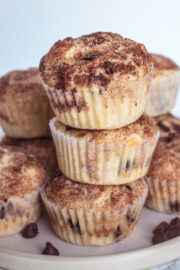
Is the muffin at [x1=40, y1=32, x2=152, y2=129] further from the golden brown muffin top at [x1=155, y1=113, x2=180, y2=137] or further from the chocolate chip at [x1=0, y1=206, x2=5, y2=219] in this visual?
the golden brown muffin top at [x1=155, y1=113, x2=180, y2=137]

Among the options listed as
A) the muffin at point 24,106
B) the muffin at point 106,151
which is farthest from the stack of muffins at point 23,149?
the muffin at point 106,151

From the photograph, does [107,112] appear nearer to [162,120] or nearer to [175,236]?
[175,236]

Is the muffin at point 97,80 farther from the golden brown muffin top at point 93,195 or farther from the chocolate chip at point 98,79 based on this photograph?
the golden brown muffin top at point 93,195

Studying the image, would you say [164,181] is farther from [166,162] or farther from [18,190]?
[18,190]

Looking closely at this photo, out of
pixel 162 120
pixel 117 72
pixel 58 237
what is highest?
pixel 117 72

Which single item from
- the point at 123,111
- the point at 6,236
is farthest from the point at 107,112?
A: the point at 6,236

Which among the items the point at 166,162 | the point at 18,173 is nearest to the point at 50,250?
the point at 18,173
